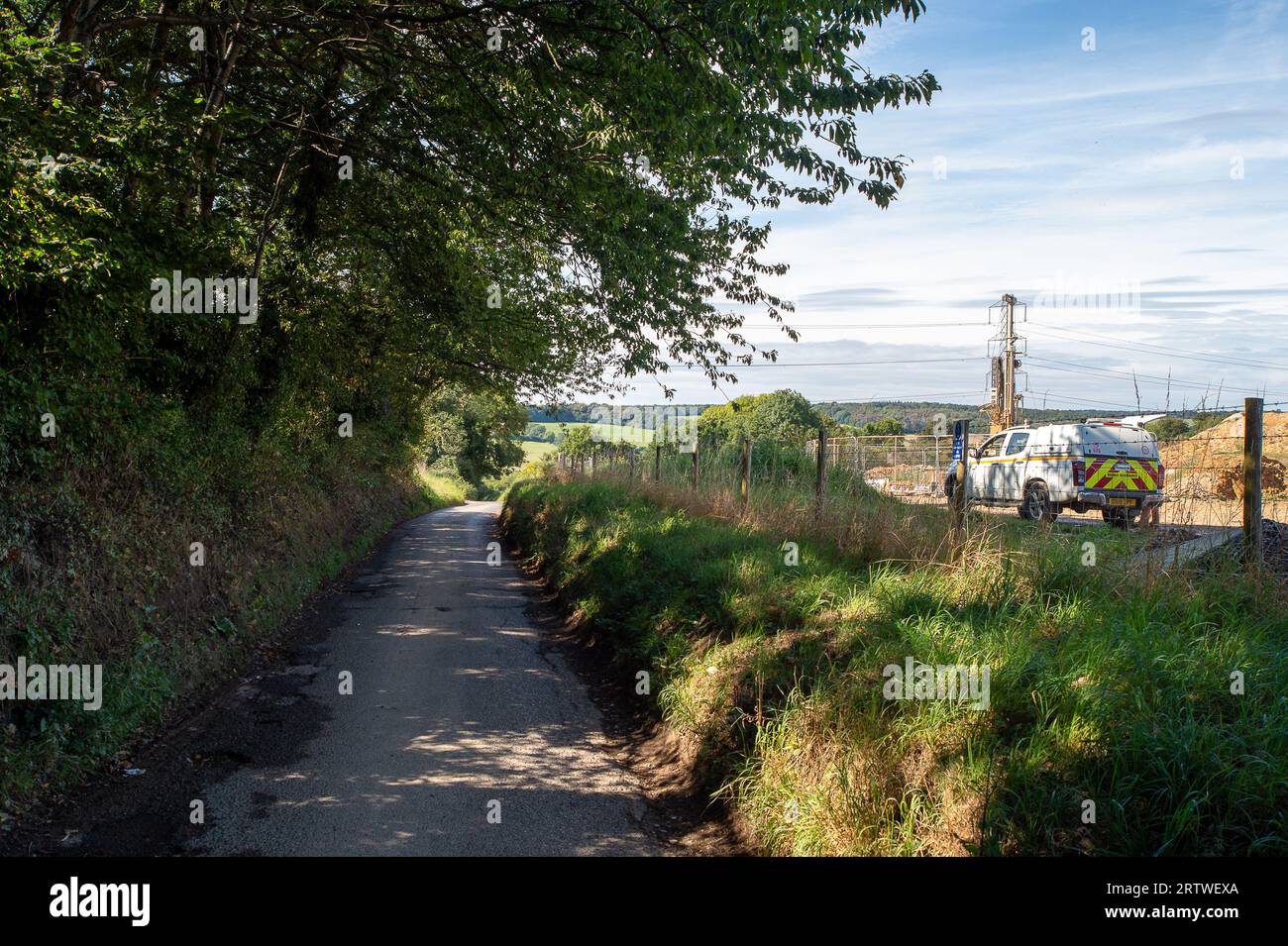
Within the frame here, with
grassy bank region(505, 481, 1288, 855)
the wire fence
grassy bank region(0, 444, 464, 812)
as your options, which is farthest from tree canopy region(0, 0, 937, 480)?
grassy bank region(505, 481, 1288, 855)

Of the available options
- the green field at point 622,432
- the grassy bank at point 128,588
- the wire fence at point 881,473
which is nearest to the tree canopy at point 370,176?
the grassy bank at point 128,588

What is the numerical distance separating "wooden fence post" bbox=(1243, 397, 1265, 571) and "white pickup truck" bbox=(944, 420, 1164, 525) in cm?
682

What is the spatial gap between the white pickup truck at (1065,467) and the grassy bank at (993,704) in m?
6.94

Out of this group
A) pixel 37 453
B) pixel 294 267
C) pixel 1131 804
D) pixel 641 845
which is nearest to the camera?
pixel 1131 804

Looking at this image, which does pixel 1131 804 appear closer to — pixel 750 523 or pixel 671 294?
pixel 750 523

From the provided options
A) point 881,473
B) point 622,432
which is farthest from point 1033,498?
point 622,432

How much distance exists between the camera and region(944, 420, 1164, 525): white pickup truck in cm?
1495

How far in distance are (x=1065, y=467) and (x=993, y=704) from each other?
14.2 meters

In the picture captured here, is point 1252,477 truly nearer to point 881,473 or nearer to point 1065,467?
point 881,473

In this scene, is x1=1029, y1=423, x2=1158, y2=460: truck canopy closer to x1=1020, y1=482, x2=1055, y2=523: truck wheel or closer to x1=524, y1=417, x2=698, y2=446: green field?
x1=1020, y1=482, x2=1055, y2=523: truck wheel

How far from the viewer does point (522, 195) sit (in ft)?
31.4

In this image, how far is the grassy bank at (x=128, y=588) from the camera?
5379 mm
